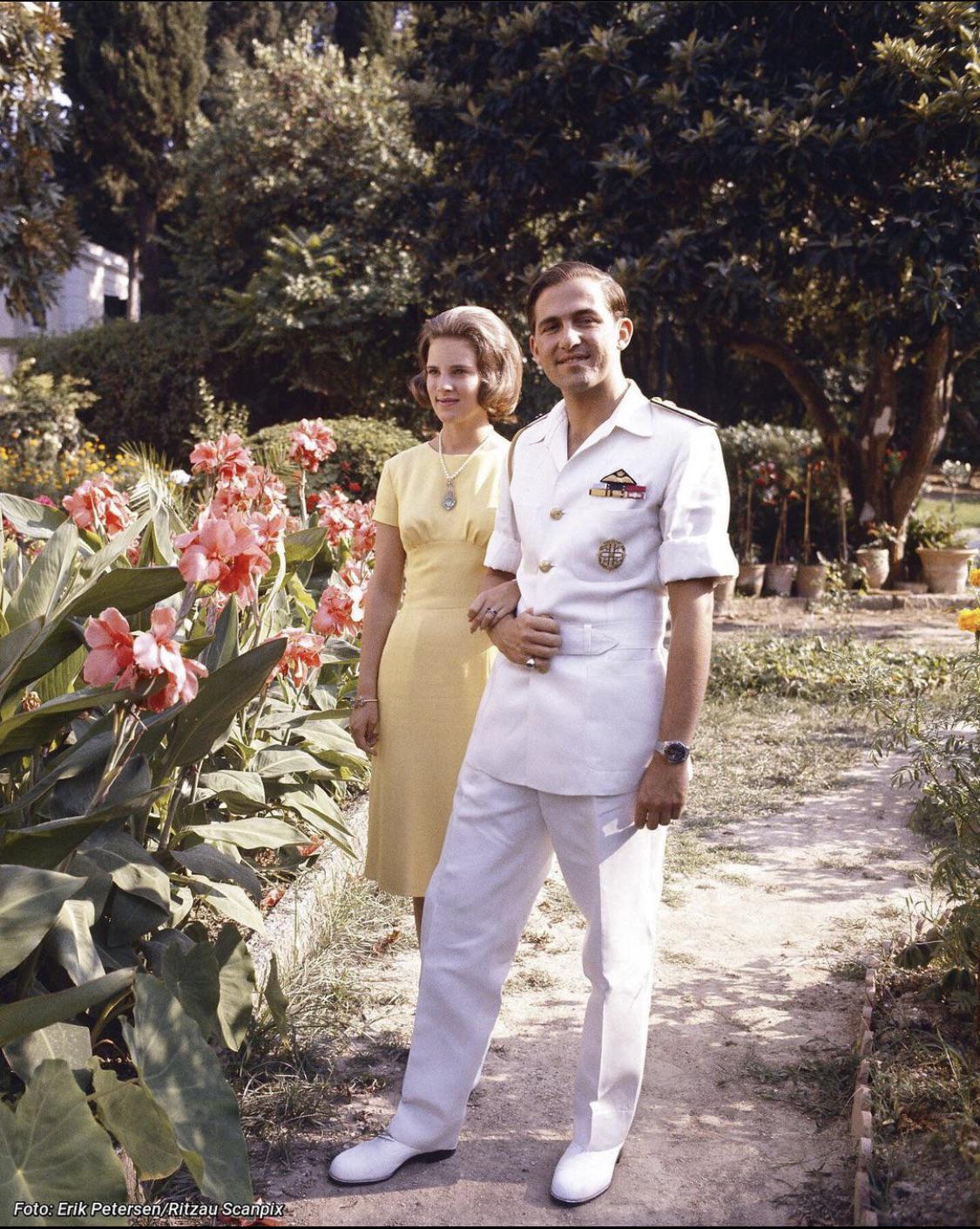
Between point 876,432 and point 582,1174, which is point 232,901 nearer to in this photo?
point 582,1174

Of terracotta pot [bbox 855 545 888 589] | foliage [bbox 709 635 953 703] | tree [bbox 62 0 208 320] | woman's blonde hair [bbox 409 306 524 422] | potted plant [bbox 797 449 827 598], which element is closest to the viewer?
woman's blonde hair [bbox 409 306 524 422]

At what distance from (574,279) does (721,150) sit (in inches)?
334

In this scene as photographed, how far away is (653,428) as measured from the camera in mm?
2365

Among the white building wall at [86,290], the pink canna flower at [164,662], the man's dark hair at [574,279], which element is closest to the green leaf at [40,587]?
the pink canna flower at [164,662]

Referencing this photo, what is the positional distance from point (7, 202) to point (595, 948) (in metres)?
11.0

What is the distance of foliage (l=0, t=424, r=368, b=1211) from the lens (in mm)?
2119

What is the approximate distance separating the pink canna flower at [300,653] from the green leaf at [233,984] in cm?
91

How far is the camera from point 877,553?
11938mm

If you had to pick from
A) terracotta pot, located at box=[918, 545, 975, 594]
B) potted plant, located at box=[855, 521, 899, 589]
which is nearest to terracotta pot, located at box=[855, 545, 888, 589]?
potted plant, located at box=[855, 521, 899, 589]

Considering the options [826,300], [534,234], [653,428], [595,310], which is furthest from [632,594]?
[826,300]

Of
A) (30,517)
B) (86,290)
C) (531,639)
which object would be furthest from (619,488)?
(86,290)

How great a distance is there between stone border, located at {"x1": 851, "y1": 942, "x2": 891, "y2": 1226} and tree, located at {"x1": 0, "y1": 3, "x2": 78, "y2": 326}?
1021 cm

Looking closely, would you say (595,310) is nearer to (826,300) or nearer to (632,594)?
(632,594)

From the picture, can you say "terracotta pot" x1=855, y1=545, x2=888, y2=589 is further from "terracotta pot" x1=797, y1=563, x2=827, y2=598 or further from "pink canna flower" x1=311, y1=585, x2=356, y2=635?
"pink canna flower" x1=311, y1=585, x2=356, y2=635
